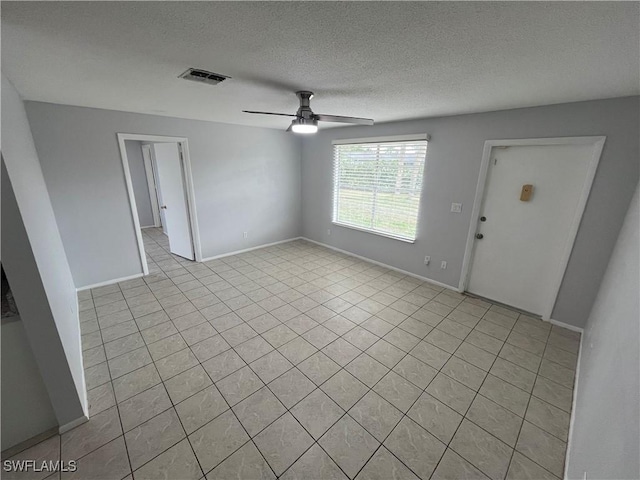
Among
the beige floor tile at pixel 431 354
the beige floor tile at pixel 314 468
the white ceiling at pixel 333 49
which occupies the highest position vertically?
the white ceiling at pixel 333 49

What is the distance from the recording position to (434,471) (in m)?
1.48

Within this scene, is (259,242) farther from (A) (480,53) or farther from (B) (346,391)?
(A) (480,53)

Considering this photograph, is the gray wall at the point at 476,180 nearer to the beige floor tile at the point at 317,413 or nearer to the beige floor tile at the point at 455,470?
the beige floor tile at the point at 455,470

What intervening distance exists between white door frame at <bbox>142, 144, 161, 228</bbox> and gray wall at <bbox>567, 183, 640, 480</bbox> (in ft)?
25.6

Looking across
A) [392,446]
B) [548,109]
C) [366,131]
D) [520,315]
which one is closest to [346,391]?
[392,446]

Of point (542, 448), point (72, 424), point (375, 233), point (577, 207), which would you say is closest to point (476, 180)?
point (577, 207)

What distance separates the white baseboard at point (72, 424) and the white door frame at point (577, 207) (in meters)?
4.05

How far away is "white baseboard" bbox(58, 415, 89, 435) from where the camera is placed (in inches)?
65.1

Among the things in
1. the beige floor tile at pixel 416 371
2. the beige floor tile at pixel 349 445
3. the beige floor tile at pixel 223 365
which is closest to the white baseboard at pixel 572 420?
the beige floor tile at pixel 416 371

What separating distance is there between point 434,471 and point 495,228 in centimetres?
270

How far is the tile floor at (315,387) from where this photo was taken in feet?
5.04

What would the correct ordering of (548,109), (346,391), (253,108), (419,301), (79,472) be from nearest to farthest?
1. (79,472)
2. (346,391)
3. (548,109)
4. (253,108)
5. (419,301)

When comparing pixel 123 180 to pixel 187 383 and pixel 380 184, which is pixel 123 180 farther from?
pixel 380 184

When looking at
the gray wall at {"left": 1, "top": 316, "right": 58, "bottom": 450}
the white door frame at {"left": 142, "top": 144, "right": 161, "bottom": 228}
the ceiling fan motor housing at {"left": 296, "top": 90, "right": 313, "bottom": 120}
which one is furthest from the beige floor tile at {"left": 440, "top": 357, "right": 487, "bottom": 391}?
the white door frame at {"left": 142, "top": 144, "right": 161, "bottom": 228}
